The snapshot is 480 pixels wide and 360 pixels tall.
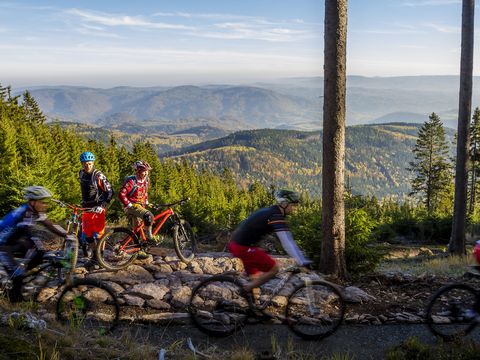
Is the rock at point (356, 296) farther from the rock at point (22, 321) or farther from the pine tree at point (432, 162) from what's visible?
the pine tree at point (432, 162)

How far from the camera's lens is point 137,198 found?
9656 millimetres

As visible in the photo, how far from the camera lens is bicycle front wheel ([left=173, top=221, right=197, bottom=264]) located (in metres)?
10.2

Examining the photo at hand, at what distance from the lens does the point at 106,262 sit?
935 centimetres

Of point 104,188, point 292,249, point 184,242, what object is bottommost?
point 184,242

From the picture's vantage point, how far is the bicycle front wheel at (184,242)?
33.3ft

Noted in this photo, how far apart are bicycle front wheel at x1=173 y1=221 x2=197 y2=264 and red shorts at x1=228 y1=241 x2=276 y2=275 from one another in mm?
3673

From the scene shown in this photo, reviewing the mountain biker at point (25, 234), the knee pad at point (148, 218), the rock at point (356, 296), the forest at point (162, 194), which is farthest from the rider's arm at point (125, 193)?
the rock at point (356, 296)

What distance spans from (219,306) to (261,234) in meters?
1.52

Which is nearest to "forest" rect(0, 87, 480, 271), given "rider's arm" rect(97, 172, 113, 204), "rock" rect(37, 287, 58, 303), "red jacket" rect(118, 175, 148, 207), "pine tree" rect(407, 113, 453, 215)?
"pine tree" rect(407, 113, 453, 215)

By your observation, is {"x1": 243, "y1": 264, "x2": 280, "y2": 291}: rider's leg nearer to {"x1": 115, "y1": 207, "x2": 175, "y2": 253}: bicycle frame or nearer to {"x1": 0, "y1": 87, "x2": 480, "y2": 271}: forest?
{"x1": 115, "y1": 207, "x2": 175, "y2": 253}: bicycle frame

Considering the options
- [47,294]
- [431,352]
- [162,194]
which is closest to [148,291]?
[47,294]

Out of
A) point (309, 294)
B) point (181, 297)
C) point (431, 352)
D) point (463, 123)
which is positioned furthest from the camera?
point (463, 123)

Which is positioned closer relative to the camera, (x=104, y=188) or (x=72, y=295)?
(x=72, y=295)

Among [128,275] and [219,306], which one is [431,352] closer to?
[219,306]
